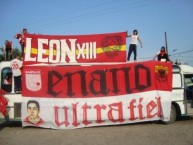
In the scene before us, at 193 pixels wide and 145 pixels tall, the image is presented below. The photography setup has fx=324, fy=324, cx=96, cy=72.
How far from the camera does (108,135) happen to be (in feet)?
33.6

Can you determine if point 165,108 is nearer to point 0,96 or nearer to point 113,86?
point 113,86

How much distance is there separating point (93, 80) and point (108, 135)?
260 cm

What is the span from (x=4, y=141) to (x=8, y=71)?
3.74 m

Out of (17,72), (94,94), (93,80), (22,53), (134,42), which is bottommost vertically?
(94,94)

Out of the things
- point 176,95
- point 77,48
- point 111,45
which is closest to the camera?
point 176,95

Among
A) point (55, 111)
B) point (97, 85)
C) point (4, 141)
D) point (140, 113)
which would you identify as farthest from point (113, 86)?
point (4, 141)

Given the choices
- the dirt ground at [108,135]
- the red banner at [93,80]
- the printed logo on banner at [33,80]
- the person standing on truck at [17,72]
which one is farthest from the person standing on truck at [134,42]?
the person standing on truck at [17,72]

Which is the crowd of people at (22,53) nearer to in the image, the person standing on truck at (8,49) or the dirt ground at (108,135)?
the person standing on truck at (8,49)

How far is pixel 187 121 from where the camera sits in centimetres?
1305

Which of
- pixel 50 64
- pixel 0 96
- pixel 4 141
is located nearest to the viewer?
pixel 4 141

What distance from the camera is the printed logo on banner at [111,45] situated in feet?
43.2

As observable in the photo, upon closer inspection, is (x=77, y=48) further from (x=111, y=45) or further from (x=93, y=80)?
(x=93, y=80)

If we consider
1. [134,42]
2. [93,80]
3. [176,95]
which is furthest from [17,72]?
[176,95]

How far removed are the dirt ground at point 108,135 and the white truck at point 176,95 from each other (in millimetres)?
494
